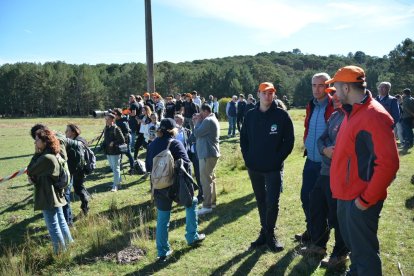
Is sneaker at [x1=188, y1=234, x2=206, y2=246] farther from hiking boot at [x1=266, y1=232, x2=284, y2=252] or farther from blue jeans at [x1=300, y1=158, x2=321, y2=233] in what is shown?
blue jeans at [x1=300, y1=158, x2=321, y2=233]

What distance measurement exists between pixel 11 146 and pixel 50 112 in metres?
65.1

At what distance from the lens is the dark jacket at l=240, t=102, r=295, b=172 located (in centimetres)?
496

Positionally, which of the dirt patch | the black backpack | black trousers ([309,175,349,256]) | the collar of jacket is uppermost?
the collar of jacket

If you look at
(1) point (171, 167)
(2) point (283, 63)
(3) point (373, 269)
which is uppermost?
(2) point (283, 63)

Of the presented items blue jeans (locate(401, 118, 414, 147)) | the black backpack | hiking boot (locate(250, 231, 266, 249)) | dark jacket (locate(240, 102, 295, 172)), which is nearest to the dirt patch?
the black backpack

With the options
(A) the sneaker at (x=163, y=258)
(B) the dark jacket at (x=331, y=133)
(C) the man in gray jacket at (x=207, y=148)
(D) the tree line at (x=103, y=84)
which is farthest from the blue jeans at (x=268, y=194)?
(D) the tree line at (x=103, y=84)

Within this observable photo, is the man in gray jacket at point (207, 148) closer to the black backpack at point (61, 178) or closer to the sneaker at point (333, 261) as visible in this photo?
the black backpack at point (61, 178)

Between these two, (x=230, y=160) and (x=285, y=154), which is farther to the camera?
(x=230, y=160)

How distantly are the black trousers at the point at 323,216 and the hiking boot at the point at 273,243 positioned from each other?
20.0 inches

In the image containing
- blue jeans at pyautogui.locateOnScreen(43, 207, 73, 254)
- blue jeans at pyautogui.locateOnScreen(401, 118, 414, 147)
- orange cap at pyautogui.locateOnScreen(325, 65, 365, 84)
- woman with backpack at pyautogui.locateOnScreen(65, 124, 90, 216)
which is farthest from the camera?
blue jeans at pyautogui.locateOnScreen(401, 118, 414, 147)

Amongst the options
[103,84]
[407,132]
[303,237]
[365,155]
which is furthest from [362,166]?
[103,84]

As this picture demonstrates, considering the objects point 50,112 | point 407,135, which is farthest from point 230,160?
point 50,112

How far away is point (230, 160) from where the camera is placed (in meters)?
12.3

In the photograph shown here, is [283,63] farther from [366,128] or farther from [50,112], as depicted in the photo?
[366,128]
